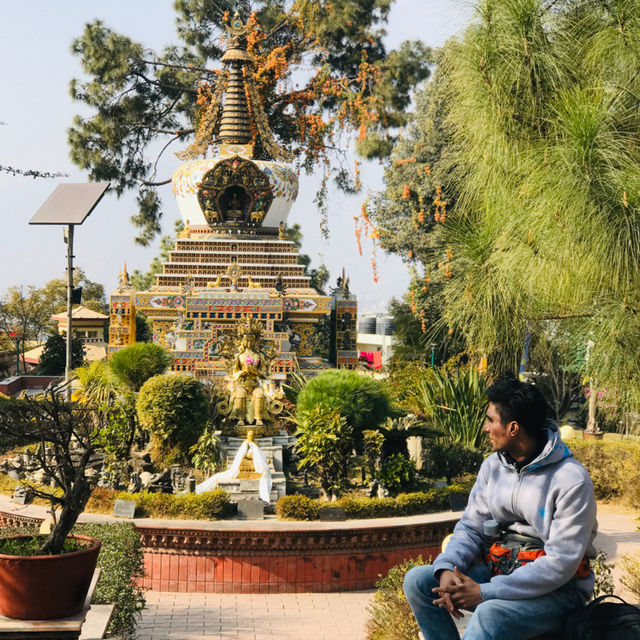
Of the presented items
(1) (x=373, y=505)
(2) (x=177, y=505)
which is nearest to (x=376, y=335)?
(1) (x=373, y=505)

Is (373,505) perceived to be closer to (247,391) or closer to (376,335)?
(247,391)

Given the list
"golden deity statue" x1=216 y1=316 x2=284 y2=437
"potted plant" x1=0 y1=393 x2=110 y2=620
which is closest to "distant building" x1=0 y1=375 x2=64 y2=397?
"golden deity statue" x1=216 y1=316 x2=284 y2=437

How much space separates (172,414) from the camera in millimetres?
12961

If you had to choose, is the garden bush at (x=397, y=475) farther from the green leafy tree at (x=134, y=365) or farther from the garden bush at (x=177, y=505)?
the green leafy tree at (x=134, y=365)

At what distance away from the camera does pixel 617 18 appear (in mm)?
8875

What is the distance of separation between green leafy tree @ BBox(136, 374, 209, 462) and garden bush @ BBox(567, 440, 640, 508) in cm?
679

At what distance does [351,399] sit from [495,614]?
26.0 ft

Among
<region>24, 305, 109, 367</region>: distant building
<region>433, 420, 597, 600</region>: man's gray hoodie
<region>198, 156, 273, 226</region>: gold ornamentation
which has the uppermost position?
<region>198, 156, 273, 226</region>: gold ornamentation

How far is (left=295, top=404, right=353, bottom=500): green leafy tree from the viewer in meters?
11.6

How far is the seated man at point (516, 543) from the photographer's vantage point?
4.34m

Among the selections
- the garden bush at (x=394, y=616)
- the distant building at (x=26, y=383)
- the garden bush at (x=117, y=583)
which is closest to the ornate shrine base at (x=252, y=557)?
→ the garden bush at (x=117, y=583)

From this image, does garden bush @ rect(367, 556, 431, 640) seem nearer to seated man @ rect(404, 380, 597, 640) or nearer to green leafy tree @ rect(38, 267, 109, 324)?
seated man @ rect(404, 380, 597, 640)

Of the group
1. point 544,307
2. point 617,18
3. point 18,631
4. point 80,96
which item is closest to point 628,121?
point 617,18

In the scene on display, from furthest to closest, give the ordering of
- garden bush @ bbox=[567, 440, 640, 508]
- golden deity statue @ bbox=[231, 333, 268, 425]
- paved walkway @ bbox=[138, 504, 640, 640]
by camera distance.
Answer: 1. garden bush @ bbox=[567, 440, 640, 508]
2. golden deity statue @ bbox=[231, 333, 268, 425]
3. paved walkway @ bbox=[138, 504, 640, 640]
